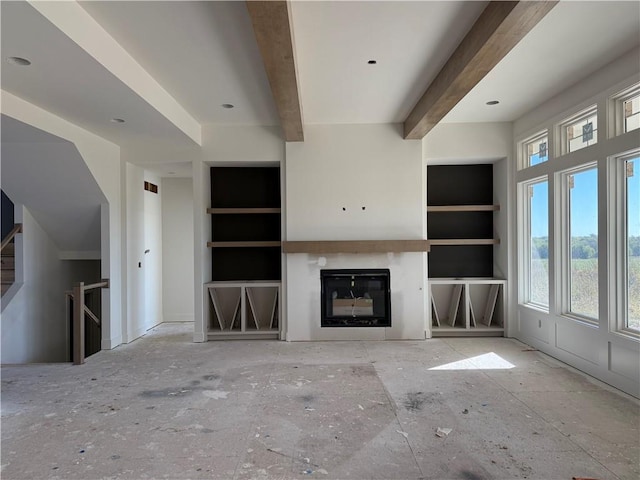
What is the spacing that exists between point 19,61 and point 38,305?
13.6 ft

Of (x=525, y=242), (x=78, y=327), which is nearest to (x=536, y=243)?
(x=525, y=242)

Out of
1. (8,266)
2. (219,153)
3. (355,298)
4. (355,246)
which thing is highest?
(219,153)

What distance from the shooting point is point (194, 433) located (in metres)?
2.60

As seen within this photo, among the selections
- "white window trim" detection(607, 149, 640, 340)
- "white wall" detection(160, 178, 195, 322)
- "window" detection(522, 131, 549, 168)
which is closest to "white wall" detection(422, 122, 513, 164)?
"window" detection(522, 131, 549, 168)

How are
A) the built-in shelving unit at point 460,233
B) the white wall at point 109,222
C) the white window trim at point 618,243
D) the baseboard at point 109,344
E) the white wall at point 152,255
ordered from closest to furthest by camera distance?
the white window trim at point 618,243 < the white wall at point 109,222 < the baseboard at point 109,344 < the built-in shelving unit at point 460,233 < the white wall at point 152,255

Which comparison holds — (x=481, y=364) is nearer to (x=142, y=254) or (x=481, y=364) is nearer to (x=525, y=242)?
(x=525, y=242)

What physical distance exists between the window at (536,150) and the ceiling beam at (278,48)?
10.1 ft

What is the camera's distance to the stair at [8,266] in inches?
209

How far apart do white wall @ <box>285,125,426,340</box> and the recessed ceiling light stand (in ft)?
9.70

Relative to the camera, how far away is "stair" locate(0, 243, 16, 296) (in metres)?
5.32

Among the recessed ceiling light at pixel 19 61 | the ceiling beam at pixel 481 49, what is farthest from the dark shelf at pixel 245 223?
the recessed ceiling light at pixel 19 61

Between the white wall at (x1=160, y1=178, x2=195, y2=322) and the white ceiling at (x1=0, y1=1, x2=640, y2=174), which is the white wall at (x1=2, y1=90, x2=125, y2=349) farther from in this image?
the white wall at (x1=160, y1=178, x2=195, y2=322)

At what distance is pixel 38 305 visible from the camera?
5488 mm

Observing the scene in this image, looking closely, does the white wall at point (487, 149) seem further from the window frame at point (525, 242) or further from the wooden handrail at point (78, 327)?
the wooden handrail at point (78, 327)
